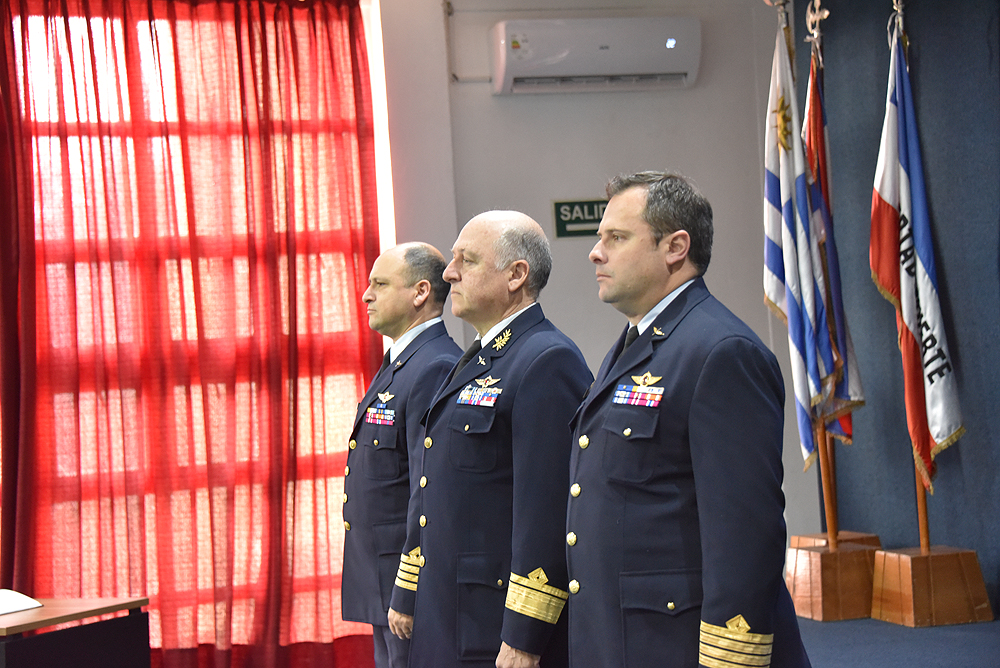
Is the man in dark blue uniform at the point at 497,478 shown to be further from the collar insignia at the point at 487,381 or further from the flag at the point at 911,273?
the flag at the point at 911,273

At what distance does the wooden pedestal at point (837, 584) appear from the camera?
3.95 metres

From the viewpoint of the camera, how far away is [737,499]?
143 cm

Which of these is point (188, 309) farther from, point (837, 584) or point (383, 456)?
point (837, 584)

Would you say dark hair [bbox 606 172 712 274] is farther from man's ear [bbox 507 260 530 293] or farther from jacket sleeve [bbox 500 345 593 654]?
man's ear [bbox 507 260 530 293]

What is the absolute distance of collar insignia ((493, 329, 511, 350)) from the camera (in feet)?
6.91

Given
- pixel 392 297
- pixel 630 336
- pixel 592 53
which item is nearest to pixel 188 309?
pixel 392 297

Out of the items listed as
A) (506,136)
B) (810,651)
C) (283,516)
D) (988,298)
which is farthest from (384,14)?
(810,651)

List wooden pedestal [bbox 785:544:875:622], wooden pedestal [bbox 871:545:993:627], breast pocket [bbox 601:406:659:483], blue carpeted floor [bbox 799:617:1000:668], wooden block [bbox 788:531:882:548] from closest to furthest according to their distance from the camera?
breast pocket [bbox 601:406:659:483] → blue carpeted floor [bbox 799:617:1000:668] → wooden pedestal [bbox 871:545:993:627] → wooden pedestal [bbox 785:544:875:622] → wooden block [bbox 788:531:882:548]

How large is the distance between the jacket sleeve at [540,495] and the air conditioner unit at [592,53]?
8.80ft

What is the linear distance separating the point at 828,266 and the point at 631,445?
283 centimetres

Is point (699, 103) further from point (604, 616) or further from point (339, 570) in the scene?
point (604, 616)

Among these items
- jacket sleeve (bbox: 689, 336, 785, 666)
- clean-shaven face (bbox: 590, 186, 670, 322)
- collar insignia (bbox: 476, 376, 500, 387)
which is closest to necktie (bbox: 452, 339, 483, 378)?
collar insignia (bbox: 476, 376, 500, 387)

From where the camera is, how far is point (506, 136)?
176 inches

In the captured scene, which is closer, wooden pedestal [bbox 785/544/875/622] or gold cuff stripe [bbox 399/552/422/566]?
gold cuff stripe [bbox 399/552/422/566]
